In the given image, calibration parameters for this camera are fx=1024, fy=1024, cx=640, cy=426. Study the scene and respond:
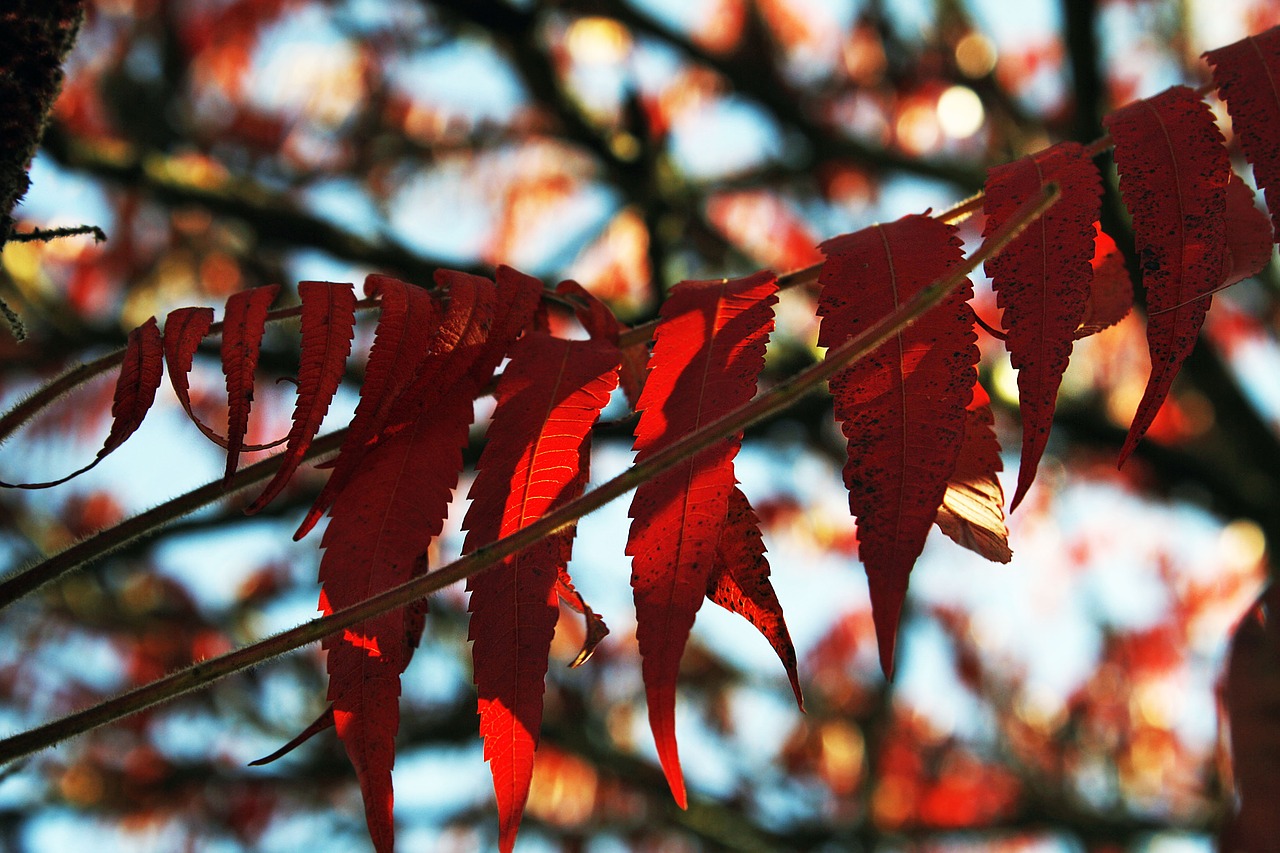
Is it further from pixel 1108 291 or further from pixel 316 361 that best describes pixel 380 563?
pixel 1108 291

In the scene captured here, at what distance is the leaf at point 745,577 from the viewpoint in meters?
0.76

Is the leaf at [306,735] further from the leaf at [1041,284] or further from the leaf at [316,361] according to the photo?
the leaf at [1041,284]

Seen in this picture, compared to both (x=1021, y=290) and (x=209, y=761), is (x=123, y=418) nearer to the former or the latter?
(x=1021, y=290)

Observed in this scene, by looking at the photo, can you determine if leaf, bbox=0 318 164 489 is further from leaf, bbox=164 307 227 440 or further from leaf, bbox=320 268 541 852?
leaf, bbox=320 268 541 852

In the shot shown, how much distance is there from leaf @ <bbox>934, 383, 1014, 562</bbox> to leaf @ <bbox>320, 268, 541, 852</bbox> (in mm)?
405

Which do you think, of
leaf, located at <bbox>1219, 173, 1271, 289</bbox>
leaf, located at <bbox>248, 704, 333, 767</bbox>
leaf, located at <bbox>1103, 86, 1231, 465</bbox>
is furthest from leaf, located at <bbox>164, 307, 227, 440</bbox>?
leaf, located at <bbox>1219, 173, 1271, 289</bbox>

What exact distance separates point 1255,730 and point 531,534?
0.68m

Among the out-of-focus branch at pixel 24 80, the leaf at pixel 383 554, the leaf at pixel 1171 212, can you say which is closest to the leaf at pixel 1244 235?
the leaf at pixel 1171 212

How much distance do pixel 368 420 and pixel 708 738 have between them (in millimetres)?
5823

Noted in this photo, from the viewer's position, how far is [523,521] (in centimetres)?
81

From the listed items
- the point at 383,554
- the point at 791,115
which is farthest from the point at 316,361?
the point at 791,115

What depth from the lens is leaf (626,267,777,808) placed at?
716mm

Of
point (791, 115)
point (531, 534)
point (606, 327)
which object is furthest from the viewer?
point (791, 115)

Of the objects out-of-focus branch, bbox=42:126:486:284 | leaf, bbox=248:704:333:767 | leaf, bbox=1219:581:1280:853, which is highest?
out-of-focus branch, bbox=42:126:486:284
